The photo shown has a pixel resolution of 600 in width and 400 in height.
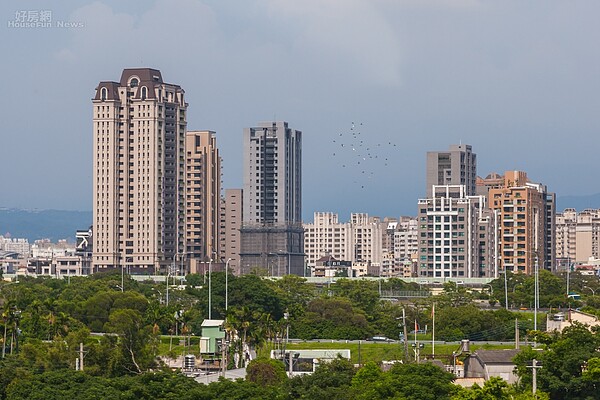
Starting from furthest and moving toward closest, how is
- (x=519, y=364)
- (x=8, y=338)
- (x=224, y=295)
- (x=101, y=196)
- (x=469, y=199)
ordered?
(x=101, y=196) < (x=469, y=199) < (x=224, y=295) < (x=8, y=338) < (x=519, y=364)

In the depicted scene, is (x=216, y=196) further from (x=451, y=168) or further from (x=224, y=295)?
(x=224, y=295)

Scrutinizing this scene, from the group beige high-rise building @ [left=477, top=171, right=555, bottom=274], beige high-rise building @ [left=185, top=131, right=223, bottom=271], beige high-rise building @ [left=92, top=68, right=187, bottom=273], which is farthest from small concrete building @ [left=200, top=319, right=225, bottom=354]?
beige high-rise building @ [left=185, top=131, right=223, bottom=271]

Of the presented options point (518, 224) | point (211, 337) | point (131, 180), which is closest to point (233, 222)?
point (131, 180)

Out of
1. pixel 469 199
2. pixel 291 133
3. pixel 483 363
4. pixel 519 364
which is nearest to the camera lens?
pixel 519 364

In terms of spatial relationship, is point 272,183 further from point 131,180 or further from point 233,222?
point 131,180

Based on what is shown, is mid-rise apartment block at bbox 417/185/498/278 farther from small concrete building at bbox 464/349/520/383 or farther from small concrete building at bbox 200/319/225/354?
small concrete building at bbox 464/349/520/383

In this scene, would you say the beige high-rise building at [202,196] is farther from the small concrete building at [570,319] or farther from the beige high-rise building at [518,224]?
the small concrete building at [570,319]

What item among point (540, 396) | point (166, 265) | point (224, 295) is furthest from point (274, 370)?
point (166, 265)
